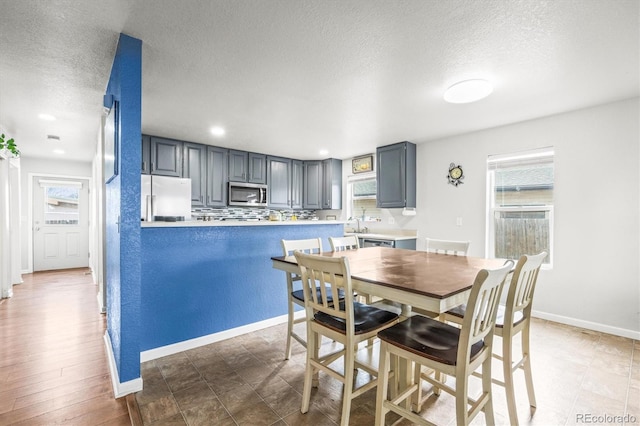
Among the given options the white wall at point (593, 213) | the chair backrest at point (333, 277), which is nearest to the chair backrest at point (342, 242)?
the chair backrest at point (333, 277)

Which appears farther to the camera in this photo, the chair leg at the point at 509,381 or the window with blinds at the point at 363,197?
the window with blinds at the point at 363,197

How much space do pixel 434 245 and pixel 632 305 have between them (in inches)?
76.7

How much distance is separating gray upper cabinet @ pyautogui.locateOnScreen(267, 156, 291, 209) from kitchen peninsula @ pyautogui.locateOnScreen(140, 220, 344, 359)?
8.01 feet

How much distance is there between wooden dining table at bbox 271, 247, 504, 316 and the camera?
127cm

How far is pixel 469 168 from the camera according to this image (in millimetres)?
A: 3900

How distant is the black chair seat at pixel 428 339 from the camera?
49.6 inches

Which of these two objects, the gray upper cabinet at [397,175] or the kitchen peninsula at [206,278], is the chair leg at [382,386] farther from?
the gray upper cabinet at [397,175]

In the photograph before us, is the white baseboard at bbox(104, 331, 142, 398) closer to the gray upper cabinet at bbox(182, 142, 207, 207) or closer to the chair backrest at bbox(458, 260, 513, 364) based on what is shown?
the chair backrest at bbox(458, 260, 513, 364)

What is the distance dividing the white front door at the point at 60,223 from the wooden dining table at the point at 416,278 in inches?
251

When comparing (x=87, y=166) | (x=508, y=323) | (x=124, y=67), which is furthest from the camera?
(x=87, y=166)

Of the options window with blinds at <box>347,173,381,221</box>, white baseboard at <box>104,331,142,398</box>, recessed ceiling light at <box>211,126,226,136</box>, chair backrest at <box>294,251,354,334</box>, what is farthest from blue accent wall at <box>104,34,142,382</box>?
window with blinds at <box>347,173,381,221</box>

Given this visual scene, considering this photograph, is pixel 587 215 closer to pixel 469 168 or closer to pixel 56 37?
pixel 469 168

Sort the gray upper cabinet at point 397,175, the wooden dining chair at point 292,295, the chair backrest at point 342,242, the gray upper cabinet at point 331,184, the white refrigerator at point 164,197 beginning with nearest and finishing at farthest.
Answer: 1. the wooden dining chair at point 292,295
2. the chair backrest at point 342,242
3. the white refrigerator at point 164,197
4. the gray upper cabinet at point 397,175
5. the gray upper cabinet at point 331,184

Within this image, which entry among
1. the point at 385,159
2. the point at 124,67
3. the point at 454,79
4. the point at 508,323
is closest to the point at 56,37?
the point at 124,67
